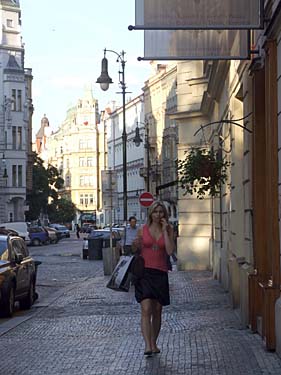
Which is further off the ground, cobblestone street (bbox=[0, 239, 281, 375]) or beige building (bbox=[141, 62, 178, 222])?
beige building (bbox=[141, 62, 178, 222])

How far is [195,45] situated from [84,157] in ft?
451

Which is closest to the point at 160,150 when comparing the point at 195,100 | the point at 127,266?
the point at 195,100

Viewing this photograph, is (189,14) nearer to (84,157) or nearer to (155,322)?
(155,322)

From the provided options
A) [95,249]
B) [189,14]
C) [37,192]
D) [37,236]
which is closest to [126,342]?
[189,14]

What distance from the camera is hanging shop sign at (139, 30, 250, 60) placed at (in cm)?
1280

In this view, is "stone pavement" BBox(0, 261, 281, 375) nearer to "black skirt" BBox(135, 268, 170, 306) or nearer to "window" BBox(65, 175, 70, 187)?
"black skirt" BBox(135, 268, 170, 306)

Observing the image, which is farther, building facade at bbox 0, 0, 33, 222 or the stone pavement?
building facade at bbox 0, 0, 33, 222

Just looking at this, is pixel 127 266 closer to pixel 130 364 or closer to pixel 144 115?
pixel 130 364

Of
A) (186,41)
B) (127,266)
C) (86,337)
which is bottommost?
(86,337)

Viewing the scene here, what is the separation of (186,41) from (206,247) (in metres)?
16.3

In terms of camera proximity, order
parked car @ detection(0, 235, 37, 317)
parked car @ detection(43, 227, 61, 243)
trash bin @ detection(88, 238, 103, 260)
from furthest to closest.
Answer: parked car @ detection(43, 227, 61, 243)
trash bin @ detection(88, 238, 103, 260)
parked car @ detection(0, 235, 37, 317)

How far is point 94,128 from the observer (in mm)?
148375

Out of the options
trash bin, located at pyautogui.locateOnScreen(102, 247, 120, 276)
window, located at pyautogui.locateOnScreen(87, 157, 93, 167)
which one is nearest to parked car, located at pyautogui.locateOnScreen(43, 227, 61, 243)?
trash bin, located at pyautogui.locateOnScreen(102, 247, 120, 276)

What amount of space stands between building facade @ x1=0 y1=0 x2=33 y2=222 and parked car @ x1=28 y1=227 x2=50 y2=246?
15.4 meters
